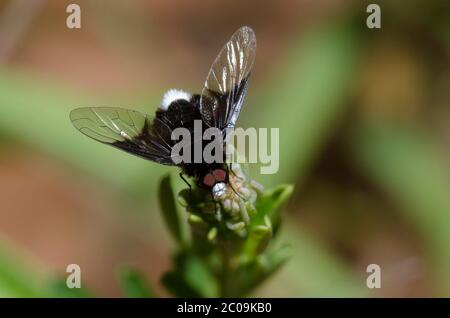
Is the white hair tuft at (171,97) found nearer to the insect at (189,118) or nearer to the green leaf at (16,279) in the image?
the insect at (189,118)

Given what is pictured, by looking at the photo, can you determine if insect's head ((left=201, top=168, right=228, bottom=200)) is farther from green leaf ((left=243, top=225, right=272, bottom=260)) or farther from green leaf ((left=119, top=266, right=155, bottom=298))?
green leaf ((left=119, top=266, right=155, bottom=298))

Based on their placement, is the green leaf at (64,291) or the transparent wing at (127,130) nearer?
the transparent wing at (127,130)

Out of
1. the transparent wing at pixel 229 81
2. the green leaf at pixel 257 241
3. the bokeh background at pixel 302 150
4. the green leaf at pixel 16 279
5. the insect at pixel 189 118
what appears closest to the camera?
the green leaf at pixel 257 241

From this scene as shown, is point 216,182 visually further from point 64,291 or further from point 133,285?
point 64,291

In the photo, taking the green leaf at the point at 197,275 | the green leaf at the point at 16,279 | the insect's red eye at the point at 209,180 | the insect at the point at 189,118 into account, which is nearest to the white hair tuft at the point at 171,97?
the insect at the point at 189,118

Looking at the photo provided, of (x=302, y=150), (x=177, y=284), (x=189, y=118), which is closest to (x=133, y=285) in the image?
(x=177, y=284)
